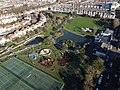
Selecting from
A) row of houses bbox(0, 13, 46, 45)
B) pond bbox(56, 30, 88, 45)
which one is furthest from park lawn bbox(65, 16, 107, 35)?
row of houses bbox(0, 13, 46, 45)

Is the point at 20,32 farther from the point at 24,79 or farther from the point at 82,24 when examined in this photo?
the point at 82,24

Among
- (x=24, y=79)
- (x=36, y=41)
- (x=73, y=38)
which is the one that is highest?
(x=73, y=38)

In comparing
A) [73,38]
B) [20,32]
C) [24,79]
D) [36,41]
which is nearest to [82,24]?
[73,38]

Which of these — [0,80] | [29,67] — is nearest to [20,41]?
[29,67]

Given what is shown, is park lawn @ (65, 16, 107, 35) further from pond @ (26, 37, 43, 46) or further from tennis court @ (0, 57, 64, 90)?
tennis court @ (0, 57, 64, 90)

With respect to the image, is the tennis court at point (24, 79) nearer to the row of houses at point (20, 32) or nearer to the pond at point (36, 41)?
the pond at point (36, 41)

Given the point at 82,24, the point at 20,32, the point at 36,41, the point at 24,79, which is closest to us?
the point at 24,79

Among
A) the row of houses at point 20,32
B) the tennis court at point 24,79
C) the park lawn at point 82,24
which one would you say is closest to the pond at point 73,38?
the park lawn at point 82,24

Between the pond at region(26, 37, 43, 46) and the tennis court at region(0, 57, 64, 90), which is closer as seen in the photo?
the tennis court at region(0, 57, 64, 90)
